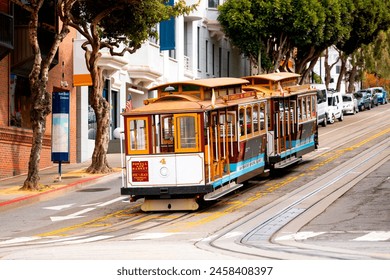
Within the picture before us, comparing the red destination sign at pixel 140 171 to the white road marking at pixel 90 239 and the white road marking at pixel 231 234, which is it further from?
the white road marking at pixel 231 234

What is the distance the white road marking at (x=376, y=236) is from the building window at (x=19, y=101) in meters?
19.8

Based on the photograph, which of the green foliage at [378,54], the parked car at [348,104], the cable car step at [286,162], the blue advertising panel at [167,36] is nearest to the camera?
the cable car step at [286,162]

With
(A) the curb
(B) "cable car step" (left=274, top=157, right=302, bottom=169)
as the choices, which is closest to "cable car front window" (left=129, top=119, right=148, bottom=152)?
(A) the curb

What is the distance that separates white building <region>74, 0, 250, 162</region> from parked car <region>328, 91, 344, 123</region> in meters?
7.84

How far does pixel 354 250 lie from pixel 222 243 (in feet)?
10.0

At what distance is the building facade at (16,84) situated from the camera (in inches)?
1345

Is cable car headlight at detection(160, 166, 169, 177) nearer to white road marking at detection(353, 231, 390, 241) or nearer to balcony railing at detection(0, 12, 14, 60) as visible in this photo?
white road marking at detection(353, 231, 390, 241)

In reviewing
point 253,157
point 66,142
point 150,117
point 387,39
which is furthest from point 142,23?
point 387,39

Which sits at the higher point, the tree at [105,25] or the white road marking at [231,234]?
the tree at [105,25]

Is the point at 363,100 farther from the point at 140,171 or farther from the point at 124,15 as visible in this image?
the point at 140,171

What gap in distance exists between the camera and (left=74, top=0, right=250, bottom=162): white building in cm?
4266

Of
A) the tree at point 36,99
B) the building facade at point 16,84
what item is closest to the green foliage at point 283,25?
the building facade at point 16,84

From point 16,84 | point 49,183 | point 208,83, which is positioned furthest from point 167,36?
point 208,83

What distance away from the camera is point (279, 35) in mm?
64125
